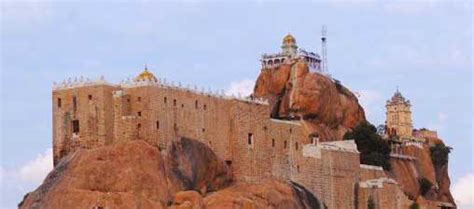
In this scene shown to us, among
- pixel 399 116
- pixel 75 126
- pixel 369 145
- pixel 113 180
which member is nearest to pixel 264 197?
pixel 113 180

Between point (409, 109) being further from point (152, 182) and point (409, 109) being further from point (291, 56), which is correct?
point (152, 182)

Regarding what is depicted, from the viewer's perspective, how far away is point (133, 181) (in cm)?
8294

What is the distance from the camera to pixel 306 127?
111 m

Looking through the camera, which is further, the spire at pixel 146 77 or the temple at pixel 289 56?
the temple at pixel 289 56

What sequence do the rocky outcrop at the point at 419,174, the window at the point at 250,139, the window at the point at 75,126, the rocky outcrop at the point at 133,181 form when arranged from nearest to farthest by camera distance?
the rocky outcrop at the point at 133,181 → the window at the point at 75,126 → the window at the point at 250,139 → the rocky outcrop at the point at 419,174

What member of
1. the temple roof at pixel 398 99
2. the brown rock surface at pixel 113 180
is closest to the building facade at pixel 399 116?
the temple roof at pixel 398 99

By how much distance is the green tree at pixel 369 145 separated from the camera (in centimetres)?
11362

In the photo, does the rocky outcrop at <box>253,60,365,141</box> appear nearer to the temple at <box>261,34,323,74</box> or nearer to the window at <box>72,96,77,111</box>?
the temple at <box>261,34,323,74</box>

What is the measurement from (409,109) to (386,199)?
33.4 meters

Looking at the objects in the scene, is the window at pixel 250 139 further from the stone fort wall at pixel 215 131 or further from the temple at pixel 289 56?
the temple at pixel 289 56

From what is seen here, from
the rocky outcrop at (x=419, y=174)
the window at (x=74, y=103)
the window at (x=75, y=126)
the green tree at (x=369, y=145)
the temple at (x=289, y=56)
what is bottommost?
the rocky outcrop at (x=419, y=174)

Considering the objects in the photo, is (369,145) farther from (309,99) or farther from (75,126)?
(75,126)

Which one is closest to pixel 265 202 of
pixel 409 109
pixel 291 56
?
pixel 291 56

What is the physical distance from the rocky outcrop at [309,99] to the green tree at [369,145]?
2.35 m
